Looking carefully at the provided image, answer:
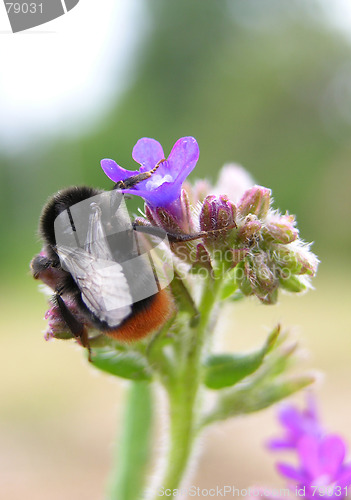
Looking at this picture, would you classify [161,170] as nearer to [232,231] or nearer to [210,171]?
[232,231]

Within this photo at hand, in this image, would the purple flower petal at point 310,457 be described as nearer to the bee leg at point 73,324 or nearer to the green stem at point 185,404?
the green stem at point 185,404

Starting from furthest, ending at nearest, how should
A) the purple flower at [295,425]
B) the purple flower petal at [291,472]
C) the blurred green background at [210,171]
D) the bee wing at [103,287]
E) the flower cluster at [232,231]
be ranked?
the blurred green background at [210,171], the purple flower at [295,425], the purple flower petal at [291,472], the flower cluster at [232,231], the bee wing at [103,287]

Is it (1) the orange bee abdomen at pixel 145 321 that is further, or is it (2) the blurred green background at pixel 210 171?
(2) the blurred green background at pixel 210 171

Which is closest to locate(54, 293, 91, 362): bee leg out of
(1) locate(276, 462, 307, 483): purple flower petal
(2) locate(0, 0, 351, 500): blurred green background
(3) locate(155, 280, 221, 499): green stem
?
(3) locate(155, 280, 221, 499): green stem

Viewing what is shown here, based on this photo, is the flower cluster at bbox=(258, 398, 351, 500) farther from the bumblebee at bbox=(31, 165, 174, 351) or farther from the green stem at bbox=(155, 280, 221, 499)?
the bumblebee at bbox=(31, 165, 174, 351)

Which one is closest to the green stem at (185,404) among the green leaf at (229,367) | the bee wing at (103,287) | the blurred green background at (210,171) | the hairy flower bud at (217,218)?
the green leaf at (229,367)

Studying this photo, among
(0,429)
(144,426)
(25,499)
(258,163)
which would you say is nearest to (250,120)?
(258,163)

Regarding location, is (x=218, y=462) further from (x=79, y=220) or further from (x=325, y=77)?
(x=325, y=77)
